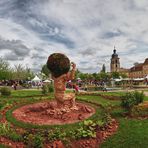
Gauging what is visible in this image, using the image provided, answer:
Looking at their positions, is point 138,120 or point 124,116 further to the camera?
point 124,116

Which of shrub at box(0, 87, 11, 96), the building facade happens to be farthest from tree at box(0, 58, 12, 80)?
the building facade

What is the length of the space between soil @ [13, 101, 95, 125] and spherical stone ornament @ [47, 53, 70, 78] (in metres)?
2.28

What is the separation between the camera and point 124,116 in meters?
13.6

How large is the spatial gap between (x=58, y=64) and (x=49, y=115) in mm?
3287

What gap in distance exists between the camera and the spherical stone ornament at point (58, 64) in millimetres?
15000

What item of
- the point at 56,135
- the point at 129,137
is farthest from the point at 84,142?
the point at 129,137

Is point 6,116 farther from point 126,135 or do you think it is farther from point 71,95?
point 126,135

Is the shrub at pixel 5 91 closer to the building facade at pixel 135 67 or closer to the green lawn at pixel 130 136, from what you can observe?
the green lawn at pixel 130 136

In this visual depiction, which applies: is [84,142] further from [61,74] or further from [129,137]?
[61,74]

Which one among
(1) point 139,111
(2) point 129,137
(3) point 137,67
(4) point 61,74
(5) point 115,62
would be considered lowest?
(2) point 129,137

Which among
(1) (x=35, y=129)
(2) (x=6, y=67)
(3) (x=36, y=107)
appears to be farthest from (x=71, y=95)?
(2) (x=6, y=67)

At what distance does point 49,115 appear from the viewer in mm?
14016

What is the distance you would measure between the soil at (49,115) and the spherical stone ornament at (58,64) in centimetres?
228

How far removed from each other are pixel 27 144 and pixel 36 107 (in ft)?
20.1
